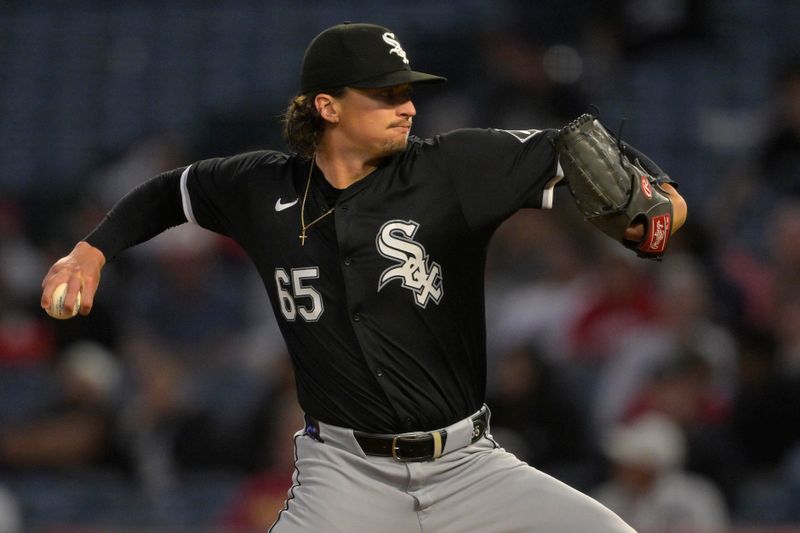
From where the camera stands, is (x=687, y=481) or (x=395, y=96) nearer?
(x=395, y=96)

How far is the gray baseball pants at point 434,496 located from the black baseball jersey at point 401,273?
0.29 feet

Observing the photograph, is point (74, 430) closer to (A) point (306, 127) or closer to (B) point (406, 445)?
(A) point (306, 127)

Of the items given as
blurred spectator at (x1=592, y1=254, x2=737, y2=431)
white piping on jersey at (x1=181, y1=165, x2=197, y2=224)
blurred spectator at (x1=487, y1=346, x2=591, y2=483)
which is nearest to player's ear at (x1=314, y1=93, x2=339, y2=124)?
white piping on jersey at (x1=181, y1=165, x2=197, y2=224)

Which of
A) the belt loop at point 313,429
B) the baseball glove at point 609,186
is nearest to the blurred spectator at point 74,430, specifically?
the belt loop at point 313,429

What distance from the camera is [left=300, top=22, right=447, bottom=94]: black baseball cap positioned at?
129 inches

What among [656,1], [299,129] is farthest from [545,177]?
[656,1]

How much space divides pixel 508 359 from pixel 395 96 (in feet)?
9.08

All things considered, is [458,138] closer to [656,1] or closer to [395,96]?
[395,96]

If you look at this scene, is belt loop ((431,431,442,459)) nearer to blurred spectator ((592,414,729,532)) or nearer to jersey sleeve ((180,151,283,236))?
jersey sleeve ((180,151,283,236))

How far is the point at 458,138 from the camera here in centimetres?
336

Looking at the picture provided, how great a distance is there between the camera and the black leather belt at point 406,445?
10.7ft

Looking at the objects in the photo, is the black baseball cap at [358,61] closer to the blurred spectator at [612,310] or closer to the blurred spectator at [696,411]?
the blurred spectator at [696,411]

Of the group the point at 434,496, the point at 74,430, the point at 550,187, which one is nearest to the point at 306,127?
the point at 550,187

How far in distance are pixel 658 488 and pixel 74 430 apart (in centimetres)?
274
